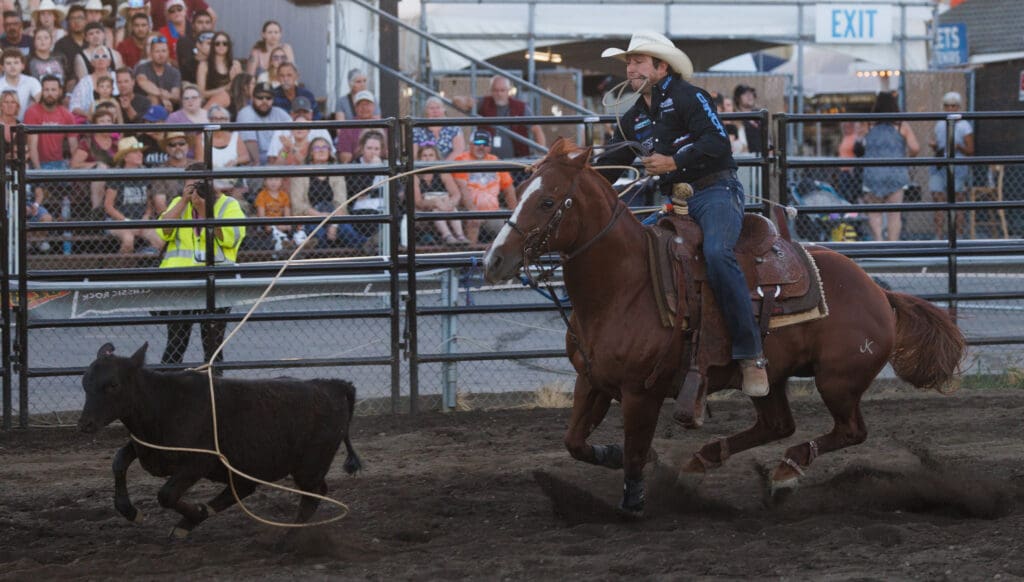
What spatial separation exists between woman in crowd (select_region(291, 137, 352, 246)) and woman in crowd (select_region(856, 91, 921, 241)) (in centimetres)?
457

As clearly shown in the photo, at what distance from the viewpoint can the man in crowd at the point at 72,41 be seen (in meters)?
13.5

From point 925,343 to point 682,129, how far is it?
1.90 m

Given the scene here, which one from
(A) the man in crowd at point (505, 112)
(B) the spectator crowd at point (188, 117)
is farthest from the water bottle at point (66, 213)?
(A) the man in crowd at point (505, 112)

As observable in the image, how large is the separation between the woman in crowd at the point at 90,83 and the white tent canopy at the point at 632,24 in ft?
14.0

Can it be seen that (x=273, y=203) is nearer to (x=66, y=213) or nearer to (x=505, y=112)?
(x=66, y=213)

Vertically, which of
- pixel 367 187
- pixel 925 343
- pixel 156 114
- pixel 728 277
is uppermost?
pixel 156 114

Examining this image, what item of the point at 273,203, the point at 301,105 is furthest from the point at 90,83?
the point at 273,203

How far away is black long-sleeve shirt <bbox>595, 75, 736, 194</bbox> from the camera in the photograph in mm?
6508

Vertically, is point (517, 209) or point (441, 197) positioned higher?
point (441, 197)

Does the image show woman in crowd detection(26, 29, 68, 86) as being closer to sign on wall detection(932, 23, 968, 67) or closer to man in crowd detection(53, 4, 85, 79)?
man in crowd detection(53, 4, 85, 79)

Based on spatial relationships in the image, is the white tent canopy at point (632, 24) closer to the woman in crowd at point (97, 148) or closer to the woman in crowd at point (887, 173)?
the woman in crowd at point (887, 173)

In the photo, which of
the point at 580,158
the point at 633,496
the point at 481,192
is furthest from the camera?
the point at 481,192

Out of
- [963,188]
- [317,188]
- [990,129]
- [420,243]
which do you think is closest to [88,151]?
[317,188]

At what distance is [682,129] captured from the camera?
6617mm
